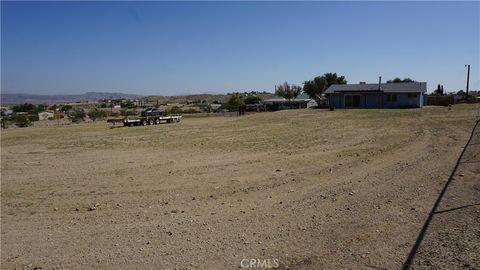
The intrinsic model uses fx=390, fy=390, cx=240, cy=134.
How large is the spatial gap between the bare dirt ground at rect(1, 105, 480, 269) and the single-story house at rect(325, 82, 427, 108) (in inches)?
1802

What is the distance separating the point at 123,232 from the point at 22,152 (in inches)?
627

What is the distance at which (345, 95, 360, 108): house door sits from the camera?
2384 inches

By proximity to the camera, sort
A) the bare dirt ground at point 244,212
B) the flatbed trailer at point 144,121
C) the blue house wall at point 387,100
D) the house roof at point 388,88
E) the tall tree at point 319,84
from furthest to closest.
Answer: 1. the tall tree at point 319,84
2. the house roof at point 388,88
3. the blue house wall at point 387,100
4. the flatbed trailer at point 144,121
5. the bare dirt ground at point 244,212

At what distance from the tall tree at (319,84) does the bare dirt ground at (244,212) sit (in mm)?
79661

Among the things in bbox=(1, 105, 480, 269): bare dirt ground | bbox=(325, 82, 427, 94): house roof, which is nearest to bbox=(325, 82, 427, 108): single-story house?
bbox=(325, 82, 427, 94): house roof

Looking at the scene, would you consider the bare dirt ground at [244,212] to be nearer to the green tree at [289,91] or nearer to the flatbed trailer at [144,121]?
the flatbed trailer at [144,121]

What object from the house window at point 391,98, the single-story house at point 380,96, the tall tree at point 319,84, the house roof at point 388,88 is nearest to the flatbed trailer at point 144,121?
the single-story house at point 380,96

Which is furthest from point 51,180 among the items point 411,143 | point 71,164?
point 411,143

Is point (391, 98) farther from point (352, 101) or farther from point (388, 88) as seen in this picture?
point (352, 101)

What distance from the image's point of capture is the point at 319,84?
92625mm

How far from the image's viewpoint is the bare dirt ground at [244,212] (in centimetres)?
555

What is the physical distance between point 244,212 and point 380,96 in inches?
2194

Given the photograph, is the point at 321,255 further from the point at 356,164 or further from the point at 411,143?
the point at 411,143

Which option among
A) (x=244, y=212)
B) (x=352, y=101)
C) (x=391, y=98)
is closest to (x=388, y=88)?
(x=391, y=98)
